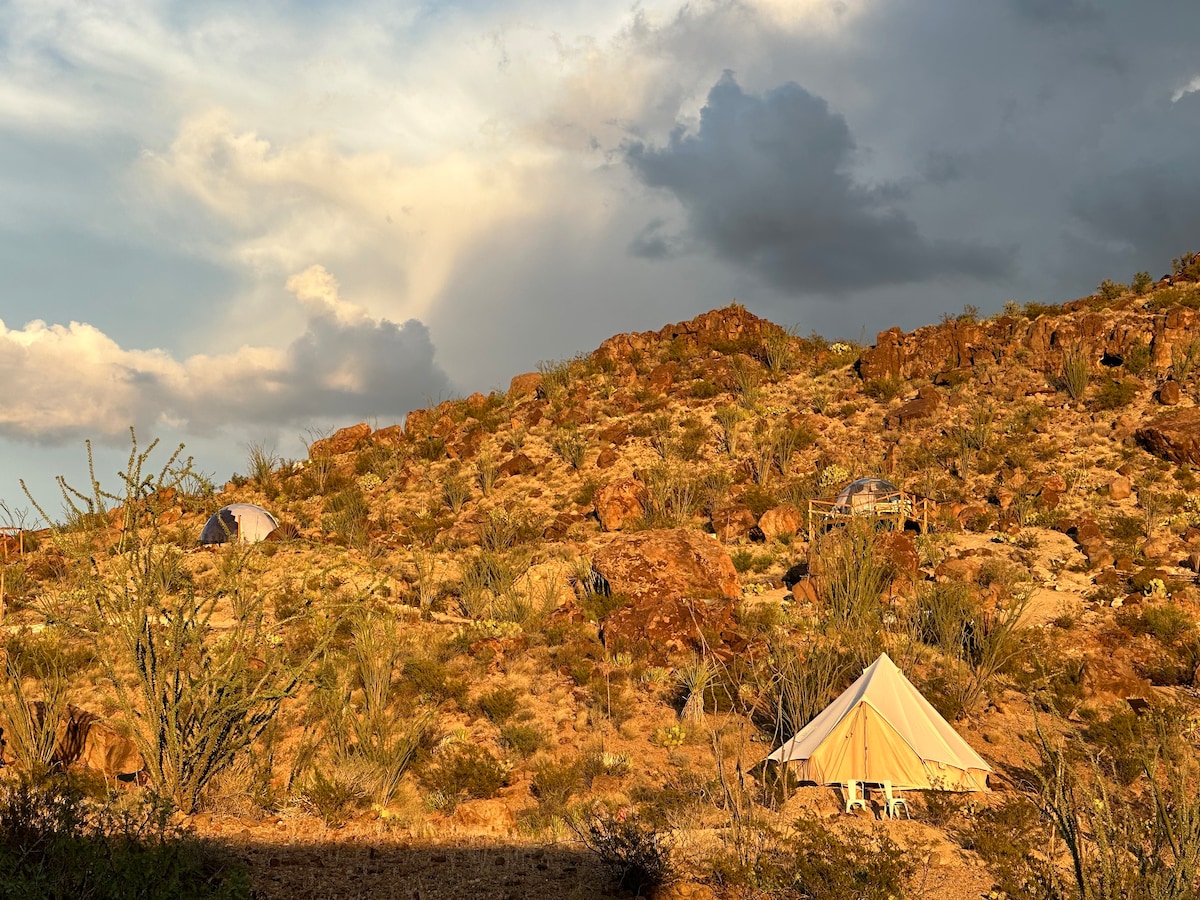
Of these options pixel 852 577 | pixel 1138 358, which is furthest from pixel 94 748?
pixel 1138 358

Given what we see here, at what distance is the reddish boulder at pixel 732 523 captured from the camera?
24.4m

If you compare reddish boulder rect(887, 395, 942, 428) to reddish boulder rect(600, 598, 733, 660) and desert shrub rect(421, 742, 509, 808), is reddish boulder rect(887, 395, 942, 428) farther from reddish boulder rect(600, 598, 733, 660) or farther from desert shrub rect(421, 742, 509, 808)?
desert shrub rect(421, 742, 509, 808)

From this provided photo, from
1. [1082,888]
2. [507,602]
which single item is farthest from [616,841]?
[507,602]

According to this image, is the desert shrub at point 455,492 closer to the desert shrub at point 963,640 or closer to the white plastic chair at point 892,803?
the desert shrub at point 963,640

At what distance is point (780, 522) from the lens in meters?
24.2

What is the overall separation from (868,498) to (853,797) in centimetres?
1442

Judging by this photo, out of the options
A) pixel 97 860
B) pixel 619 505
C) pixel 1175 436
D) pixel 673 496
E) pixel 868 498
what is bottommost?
pixel 97 860

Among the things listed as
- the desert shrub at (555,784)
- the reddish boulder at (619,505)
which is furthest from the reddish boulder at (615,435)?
the desert shrub at (555,784)

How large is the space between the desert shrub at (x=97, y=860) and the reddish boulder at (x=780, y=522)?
18247 mm

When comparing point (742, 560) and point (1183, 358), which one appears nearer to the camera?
point (742, 560)

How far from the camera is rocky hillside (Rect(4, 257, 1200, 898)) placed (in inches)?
345

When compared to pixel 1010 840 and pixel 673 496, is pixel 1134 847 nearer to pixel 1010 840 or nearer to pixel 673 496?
pixel 1010 840

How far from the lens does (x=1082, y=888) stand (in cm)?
618

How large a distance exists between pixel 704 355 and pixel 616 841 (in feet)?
111
